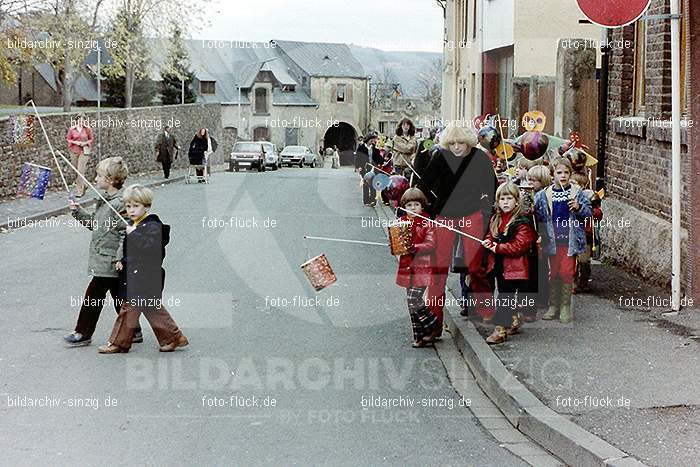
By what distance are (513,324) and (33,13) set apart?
21.5 meters

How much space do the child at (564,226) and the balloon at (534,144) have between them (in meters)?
0.94

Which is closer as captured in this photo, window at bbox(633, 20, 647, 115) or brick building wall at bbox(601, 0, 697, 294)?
brick building wall at bbox(601, 0, 697, 294)

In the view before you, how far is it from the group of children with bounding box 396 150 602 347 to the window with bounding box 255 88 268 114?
240ft

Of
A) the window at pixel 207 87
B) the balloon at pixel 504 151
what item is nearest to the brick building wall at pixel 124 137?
the balloon at pixel 504 151

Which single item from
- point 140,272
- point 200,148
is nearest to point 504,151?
point 140,272

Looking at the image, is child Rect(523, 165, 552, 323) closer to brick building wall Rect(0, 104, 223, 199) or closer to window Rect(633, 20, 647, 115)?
window Rect(633, 20, 647, 115)

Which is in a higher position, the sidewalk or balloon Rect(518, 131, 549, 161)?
balloon Rect(518, 131, 549, 161)

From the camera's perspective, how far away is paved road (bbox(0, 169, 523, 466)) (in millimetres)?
6312

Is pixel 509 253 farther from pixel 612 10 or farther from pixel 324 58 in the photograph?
pixel 324 58

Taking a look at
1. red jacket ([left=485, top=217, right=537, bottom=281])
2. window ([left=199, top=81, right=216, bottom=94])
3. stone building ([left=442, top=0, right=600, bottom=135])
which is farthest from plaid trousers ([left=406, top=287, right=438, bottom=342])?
window ([left=199, top=81, right=216, bottom=94])

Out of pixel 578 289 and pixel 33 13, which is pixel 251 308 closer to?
pixel 578 289

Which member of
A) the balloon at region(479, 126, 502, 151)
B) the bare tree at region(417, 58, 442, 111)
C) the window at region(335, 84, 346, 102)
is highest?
the bare tree at region(417, 58, 442, 111)

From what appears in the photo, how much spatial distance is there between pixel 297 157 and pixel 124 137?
33172mm

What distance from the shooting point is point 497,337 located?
886 cm
